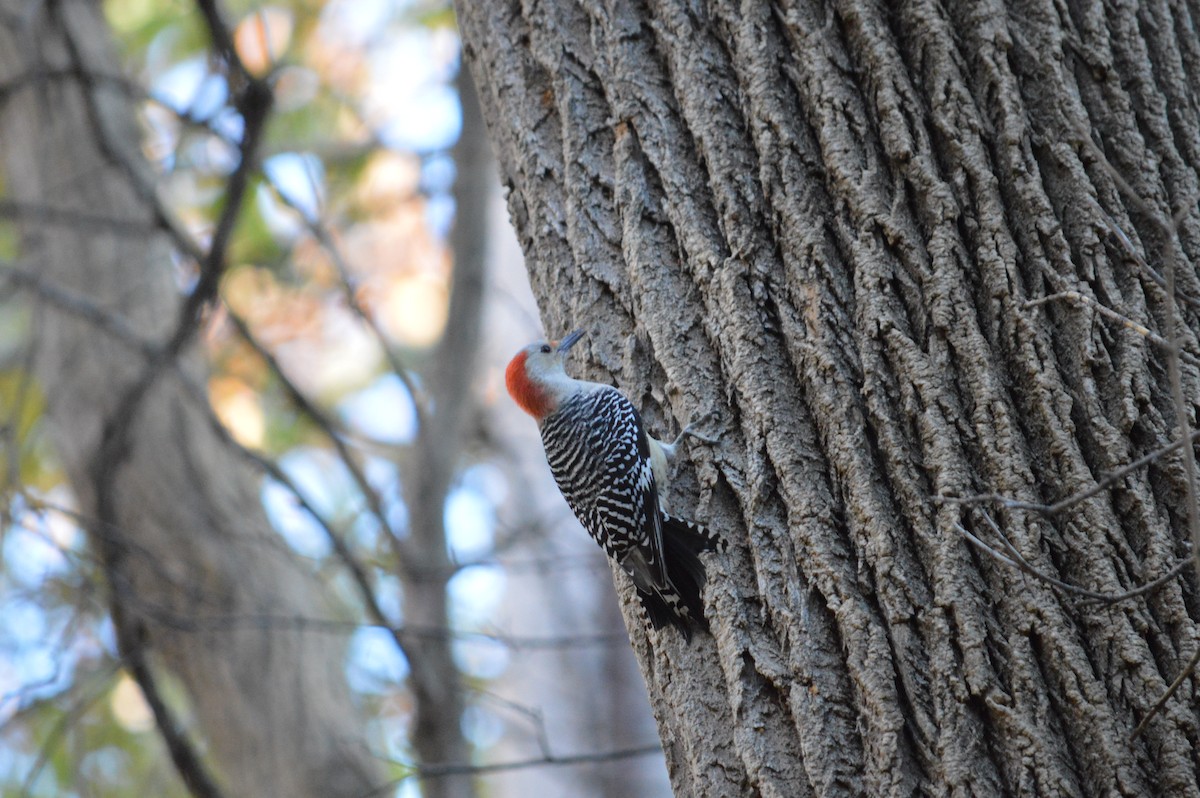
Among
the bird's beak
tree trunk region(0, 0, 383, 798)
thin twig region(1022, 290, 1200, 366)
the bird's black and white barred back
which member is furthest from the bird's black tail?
tree trunk region(0, 0, 383, 798)

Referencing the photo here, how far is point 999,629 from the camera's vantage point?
2.08 metres

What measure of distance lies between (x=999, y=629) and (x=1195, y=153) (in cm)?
121

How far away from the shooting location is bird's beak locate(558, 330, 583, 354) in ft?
9.13

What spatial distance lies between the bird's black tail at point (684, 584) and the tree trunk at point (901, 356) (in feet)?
0.15

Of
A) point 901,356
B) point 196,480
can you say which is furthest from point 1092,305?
point 196,480

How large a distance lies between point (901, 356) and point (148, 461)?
354 cm

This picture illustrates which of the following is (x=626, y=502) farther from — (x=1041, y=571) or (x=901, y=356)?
(x=1041, y=571)

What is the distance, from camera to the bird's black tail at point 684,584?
2459 millimetres

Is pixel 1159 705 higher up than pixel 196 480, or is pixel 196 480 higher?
pixel 196 480

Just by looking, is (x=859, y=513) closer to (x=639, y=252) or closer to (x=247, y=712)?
(x=639, y=252)

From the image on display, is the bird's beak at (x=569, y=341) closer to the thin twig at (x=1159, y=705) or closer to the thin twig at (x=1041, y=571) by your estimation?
the thin twig at (x=1041, y=571)

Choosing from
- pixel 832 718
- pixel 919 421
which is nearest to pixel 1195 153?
pixel 919 421

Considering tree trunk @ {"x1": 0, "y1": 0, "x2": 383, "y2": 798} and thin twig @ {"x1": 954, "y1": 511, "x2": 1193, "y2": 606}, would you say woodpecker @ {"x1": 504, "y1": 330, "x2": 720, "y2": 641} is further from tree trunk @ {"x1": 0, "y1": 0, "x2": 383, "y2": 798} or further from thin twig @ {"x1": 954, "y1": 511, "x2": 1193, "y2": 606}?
tree trunk @ {"x1": 0, "y1": 0, "x2": 383, "y2": 798}

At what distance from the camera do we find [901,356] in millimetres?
2277
